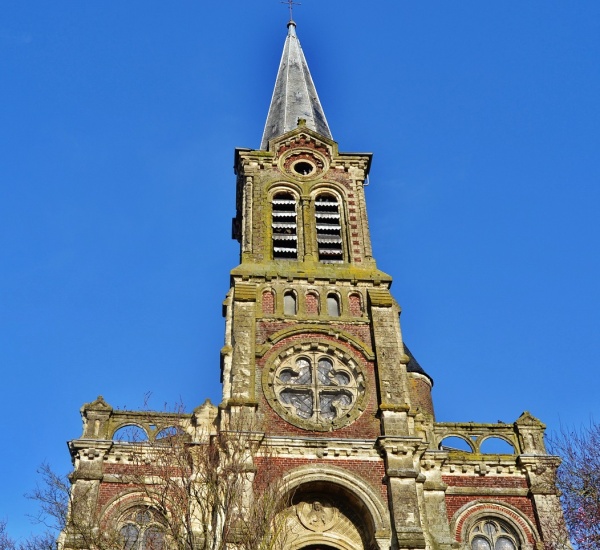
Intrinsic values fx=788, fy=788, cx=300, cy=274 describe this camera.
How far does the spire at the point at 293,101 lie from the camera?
3691cm

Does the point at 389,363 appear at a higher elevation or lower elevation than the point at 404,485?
higher

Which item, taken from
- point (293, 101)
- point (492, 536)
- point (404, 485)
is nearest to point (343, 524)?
point (404, 485)

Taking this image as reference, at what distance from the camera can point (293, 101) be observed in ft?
127

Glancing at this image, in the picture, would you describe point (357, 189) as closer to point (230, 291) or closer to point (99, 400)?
point (230, 291)

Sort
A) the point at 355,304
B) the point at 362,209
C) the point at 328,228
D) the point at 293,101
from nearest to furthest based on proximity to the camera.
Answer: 1. the point at 355,304
2. the point at 328,228
3. the point at 362,209
4. the point at 293,101

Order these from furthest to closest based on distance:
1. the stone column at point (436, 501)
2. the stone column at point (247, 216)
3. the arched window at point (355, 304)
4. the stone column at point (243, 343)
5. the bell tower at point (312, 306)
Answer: the stone column at point (247, 216) → the arched window at point (355, 304) → the bell tower at point (312, 306) → the stone column at point (243, 343) → the stone column at point (436, 501)

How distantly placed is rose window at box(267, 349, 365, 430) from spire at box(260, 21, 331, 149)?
521 inches

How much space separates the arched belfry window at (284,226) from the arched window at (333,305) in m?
2.55

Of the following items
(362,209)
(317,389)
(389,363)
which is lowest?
(317,389)

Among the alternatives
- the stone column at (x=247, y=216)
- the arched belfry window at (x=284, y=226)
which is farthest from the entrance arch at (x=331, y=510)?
the stone column at (x=247, y=216)

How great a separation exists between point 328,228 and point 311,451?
10.3 m

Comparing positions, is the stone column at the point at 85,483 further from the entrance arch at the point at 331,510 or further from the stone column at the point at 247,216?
the stone column at the point at 247,216

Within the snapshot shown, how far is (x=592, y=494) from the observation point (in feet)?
69.2

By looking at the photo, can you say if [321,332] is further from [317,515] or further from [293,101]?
[293,101]
